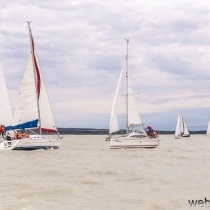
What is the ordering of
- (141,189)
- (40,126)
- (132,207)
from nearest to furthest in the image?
(132,207), (141,189), (40,126)

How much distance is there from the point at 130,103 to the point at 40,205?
113 ft

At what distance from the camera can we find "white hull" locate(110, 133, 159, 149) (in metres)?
43.1

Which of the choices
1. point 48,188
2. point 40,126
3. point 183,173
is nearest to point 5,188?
point 48,188

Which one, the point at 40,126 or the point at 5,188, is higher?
the point at 40,126

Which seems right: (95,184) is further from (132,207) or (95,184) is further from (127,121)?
(127,121)

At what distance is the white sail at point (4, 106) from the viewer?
45.3m

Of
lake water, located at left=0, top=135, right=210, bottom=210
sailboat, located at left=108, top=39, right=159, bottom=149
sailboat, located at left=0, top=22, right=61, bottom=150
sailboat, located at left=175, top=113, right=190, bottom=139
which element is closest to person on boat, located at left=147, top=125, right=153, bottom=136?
sailboat, located at left=108, top=39, right=159, bottom=149

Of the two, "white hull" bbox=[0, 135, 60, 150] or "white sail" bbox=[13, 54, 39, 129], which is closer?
"white hull" bbox=[0, 135, 60, 150]

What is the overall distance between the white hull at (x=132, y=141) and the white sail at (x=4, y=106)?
449 inches

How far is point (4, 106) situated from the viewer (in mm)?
46125

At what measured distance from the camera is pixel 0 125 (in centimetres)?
4366

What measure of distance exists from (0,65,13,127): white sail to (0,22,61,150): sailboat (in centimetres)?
627

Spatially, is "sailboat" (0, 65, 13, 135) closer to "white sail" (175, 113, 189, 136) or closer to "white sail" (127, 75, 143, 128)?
"white sail" (127, 75, 143, 128)

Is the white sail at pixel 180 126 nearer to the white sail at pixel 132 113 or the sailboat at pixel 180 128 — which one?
the sailboat at pixel 180 128
